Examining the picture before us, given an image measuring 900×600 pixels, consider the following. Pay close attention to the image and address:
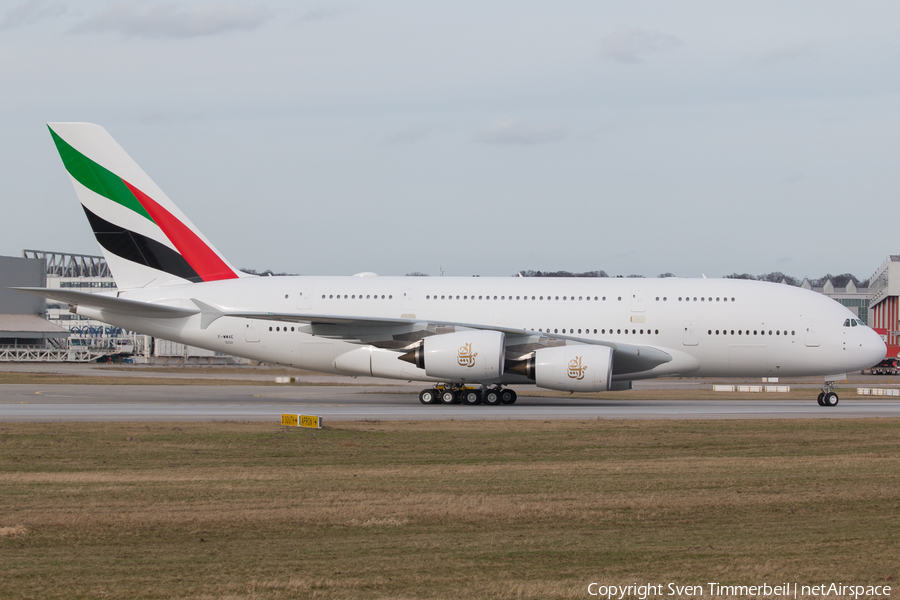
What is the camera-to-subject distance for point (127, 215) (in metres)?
29.3

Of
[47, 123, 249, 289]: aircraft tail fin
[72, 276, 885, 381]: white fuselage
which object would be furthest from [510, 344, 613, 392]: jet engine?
[47, 123, 249, 289]: aircraft tail fin

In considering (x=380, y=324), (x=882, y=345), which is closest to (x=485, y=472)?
(x=380, y=324)

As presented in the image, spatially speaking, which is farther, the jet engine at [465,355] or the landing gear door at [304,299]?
the landing gear door at [304,299]

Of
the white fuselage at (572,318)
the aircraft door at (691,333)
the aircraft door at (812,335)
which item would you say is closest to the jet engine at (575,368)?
the white fuselage at (572,318)

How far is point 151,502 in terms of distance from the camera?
34.0 feet

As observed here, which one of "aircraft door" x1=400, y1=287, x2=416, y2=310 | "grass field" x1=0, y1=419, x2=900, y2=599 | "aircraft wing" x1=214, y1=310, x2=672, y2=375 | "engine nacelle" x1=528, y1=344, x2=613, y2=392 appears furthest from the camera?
"aircraft door" x1=400, y1=287, x2=416, y2=310

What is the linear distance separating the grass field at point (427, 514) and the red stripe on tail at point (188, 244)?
43.5 ft

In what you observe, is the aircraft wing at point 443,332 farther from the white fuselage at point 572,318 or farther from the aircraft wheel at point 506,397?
the aircraft wheel at point 506,397

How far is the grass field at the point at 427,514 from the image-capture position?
23.8 feet

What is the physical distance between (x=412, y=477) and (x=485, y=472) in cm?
122

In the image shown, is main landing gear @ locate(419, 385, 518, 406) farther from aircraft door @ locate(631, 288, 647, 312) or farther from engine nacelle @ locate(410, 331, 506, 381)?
aircraft door @ locate(631, 288, 647, 312)

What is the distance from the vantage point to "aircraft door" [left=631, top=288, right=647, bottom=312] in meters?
28.3

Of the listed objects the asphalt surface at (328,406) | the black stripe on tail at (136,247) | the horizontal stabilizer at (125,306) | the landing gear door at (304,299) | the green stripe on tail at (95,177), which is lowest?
the asphalt surface at (328,406)

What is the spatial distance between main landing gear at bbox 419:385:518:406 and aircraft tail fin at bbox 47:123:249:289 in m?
9.17
